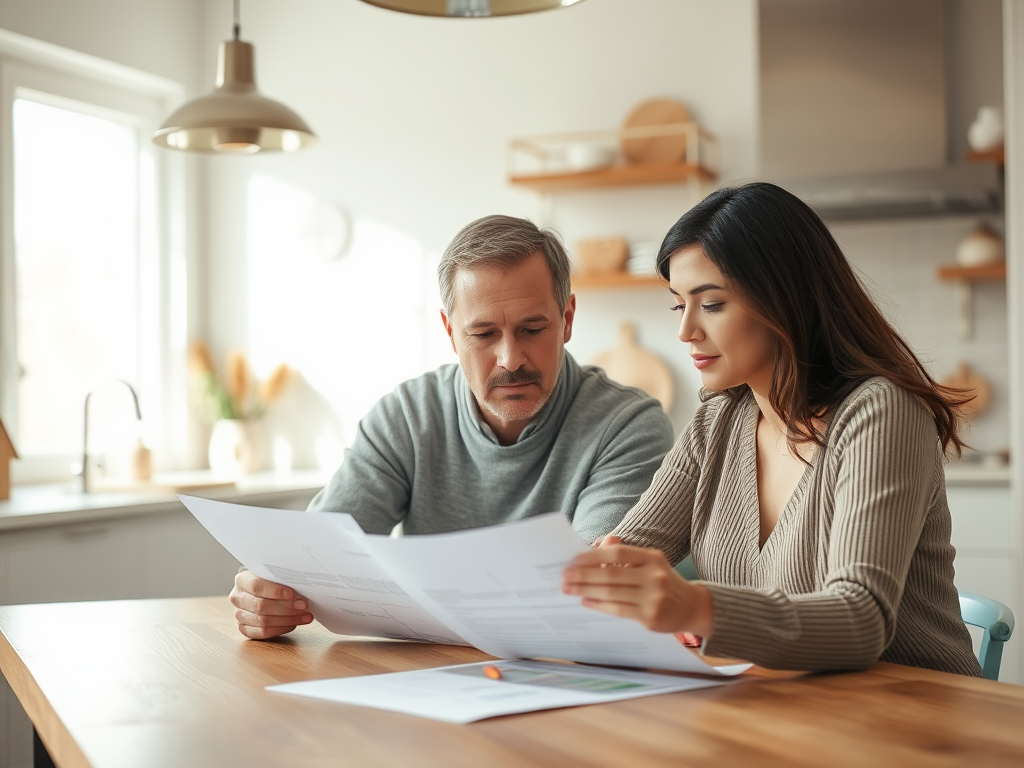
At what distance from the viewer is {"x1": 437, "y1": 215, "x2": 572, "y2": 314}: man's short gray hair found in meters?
1.83

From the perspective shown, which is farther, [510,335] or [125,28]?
[125,28]

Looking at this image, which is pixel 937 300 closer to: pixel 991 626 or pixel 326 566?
pixel 991 626

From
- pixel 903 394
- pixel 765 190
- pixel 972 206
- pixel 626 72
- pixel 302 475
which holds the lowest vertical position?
pixel 302 475

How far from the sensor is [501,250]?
1.83 m

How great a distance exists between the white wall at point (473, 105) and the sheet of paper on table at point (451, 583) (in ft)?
8.99

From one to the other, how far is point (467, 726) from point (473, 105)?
359 cm

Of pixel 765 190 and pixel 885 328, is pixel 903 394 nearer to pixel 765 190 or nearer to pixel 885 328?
pixel 885 328

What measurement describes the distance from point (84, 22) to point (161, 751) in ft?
11.9

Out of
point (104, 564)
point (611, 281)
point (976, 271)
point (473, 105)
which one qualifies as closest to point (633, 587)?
point (104, 564)

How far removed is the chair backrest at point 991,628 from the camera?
4.78 ft

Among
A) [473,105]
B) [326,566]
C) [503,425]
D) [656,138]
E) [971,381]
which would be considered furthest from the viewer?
[473,105]

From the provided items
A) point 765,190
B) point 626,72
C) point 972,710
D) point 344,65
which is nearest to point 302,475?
point 344,65

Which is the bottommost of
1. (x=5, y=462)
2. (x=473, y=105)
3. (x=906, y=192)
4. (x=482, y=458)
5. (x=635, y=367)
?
(x=5, y=462)

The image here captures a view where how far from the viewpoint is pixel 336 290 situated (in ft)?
14.7
